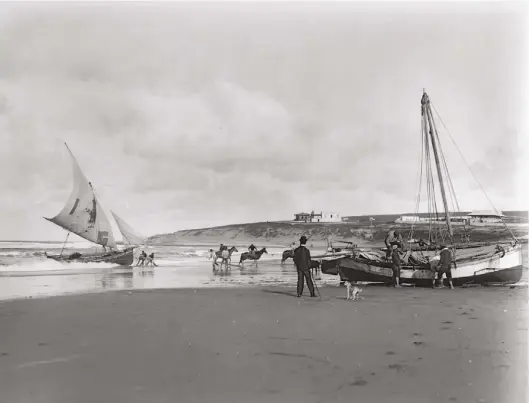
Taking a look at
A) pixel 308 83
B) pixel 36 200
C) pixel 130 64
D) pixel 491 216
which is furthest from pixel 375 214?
pixel 36 200

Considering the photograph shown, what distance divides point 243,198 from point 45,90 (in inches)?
143

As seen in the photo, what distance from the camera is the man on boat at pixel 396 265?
1014 centimetres

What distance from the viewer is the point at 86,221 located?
12883mm

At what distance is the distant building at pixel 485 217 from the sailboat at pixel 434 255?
15.4 inches

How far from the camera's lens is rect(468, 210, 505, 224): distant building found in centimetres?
750

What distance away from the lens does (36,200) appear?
301 inches

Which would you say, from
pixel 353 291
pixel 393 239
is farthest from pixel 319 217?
pixel 393 239

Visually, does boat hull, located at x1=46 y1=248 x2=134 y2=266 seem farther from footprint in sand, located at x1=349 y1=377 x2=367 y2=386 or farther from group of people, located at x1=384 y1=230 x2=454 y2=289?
footprint in sand, located at x1=349 y1=377 x2=367 y2=386

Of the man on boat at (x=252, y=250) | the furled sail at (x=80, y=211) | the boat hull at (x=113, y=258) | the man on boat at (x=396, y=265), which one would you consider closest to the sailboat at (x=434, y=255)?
the man on boat at (x=396, y=265)

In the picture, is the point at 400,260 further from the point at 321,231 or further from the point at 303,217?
the point at 303,217

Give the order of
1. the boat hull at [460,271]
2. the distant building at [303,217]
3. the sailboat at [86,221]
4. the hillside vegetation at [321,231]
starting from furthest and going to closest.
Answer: the boat hull at [460,271] < the hillside vegetation at [321,231] < the distant building at [303,217] < the sailboat at [86,221]

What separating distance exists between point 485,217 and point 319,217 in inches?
114

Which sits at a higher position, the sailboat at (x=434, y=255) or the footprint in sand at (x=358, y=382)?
the sailboat at (x=434, y=255)

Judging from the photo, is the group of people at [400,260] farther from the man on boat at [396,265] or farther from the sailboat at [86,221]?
the sailboat at [86,221]
